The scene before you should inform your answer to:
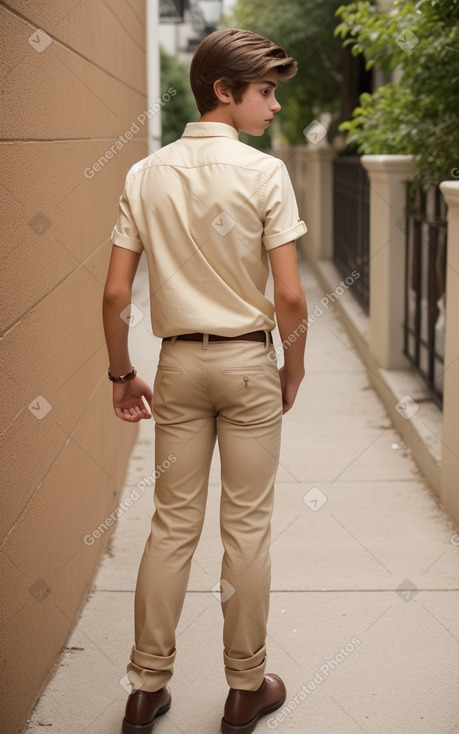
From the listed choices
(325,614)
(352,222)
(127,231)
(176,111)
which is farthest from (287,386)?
(176,111)

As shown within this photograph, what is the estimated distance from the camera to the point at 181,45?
3688cm

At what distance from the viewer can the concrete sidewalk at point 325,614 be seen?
2.99 m

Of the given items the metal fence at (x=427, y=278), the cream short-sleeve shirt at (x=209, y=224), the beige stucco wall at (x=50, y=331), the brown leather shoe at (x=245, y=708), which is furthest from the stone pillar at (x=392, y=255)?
the cream short-sleeve shirt at (x=209, y=224)

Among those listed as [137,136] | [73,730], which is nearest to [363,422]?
[137,136]

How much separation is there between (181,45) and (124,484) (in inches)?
1348

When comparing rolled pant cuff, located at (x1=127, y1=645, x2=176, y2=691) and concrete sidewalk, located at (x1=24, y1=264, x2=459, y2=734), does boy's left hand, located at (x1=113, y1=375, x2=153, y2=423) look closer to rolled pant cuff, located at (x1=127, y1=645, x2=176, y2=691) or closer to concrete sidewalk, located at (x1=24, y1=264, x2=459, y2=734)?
rolled pant cuff, located at (x1=127, y1=645, x2=176, y2=691)

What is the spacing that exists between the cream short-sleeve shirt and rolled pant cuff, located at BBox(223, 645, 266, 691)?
0.96 m

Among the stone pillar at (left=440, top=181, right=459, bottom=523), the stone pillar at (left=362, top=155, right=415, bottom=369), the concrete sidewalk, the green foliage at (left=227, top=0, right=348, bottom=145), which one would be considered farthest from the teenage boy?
Result: the green foliage at (left=227, top=0, right=348, bottom=145)

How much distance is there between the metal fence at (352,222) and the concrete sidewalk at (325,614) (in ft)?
12.3

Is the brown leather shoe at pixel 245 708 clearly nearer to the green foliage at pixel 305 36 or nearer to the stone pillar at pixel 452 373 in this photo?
the stone pillar at pixel 452 373

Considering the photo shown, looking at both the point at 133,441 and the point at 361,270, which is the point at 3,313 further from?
the point at 361,270

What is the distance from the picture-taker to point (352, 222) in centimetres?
1032

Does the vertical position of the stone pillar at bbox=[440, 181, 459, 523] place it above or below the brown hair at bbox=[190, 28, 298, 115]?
below

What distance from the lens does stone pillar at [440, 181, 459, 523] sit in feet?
14.3
